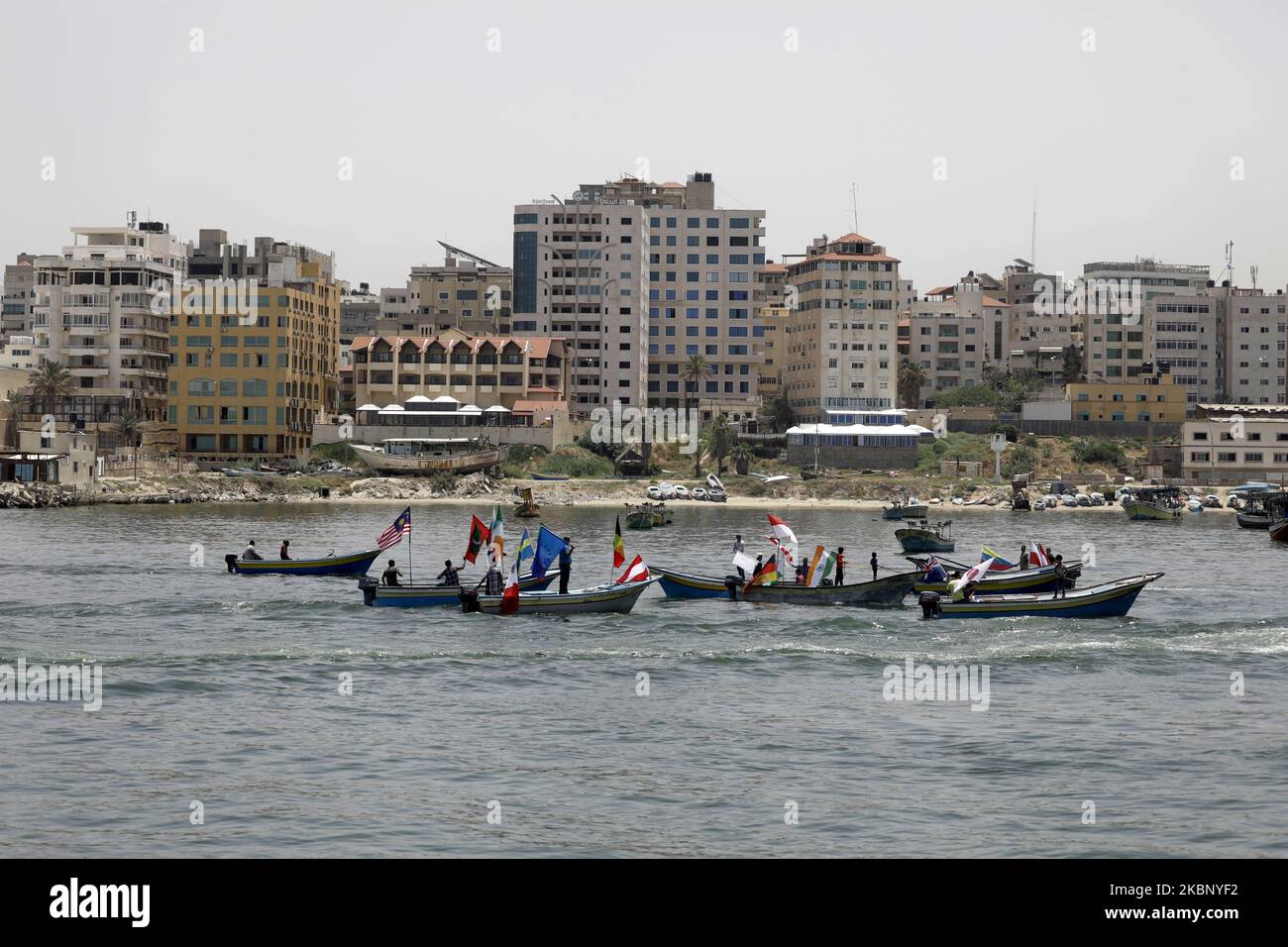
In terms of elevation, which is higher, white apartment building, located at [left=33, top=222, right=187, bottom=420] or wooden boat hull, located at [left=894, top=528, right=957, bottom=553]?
white apartment building, located at [left=33, top=222, right=187, bottom=420]

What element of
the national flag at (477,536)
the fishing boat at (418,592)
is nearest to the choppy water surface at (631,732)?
the fishing boat at (418,592)

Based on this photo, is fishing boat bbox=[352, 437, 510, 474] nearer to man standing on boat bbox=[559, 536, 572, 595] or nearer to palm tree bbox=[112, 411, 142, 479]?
palm tree bbox=[112, 411, 142, 479]

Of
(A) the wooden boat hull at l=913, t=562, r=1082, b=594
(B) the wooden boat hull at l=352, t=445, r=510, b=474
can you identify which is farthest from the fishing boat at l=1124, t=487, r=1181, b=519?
(A) the wooden boat hull at l=913, t=562, r=1082, b=594

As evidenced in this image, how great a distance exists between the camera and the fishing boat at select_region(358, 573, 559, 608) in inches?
2247

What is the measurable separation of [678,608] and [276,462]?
10470 centimetres

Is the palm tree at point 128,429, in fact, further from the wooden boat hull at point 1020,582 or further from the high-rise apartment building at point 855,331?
the wooden boat hull at point 1020,582

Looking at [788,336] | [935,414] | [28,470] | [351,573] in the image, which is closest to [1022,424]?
[935,414]

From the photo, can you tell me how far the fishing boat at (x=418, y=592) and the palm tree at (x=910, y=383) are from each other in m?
140

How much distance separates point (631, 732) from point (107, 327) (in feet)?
458

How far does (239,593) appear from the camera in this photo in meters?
63.0

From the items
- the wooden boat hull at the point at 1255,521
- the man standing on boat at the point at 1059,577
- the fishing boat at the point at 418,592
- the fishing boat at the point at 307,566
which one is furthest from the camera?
the wooden boat hull at the point at 1255,521

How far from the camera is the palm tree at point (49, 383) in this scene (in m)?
153

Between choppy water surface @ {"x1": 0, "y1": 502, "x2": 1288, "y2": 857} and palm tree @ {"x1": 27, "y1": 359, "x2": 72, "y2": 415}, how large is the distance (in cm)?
9591
